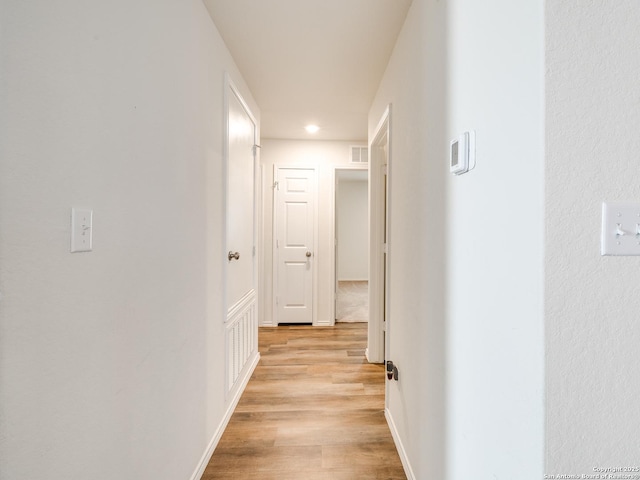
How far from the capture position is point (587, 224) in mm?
658

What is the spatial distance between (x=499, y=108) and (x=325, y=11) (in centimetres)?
138

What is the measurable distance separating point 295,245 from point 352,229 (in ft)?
13.5

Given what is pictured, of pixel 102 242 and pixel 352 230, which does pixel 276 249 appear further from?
pixel 352 230

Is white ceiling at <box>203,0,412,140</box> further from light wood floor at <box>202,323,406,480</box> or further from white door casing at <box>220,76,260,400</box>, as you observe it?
light wood floor at <box>202,323,406,480</box>

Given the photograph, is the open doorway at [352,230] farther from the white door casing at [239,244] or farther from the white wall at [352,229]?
the white door casing at [239,244]

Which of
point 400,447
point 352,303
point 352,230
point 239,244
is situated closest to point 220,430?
point 400,447

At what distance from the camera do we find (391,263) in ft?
6.67

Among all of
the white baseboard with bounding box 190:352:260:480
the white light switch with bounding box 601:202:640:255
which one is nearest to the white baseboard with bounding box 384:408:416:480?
the white baseboard with bounding box 190:352:260:480

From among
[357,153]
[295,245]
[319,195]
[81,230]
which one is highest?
[357,153]

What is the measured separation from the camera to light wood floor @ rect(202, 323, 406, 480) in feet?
5.32

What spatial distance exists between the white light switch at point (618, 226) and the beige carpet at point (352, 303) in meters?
3.60

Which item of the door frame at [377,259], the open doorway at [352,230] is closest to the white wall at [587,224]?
the door frame at [377,259]

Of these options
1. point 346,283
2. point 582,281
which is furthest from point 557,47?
point 346,283

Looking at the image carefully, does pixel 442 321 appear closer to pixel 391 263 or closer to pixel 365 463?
pixel 391 263
